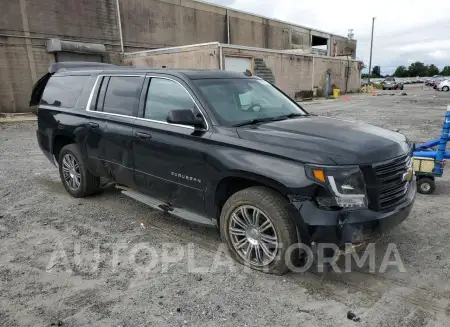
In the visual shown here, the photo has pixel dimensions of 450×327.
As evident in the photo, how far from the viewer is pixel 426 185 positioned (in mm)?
5559

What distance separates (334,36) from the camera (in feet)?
169

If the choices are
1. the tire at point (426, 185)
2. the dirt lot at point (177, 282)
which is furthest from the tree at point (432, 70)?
the dirt lot at point (177, 282)

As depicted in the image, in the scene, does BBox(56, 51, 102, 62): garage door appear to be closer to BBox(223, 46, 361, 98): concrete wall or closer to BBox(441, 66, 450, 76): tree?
BBox(223, 46, 361, 98): concrete wall

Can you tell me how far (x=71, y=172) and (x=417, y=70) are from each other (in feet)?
455

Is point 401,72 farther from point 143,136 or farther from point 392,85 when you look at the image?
point 143,136

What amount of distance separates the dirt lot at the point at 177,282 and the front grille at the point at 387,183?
736mm

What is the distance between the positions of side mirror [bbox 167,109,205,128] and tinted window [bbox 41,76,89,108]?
2.32 meters

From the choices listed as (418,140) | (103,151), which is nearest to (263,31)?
(418,140)

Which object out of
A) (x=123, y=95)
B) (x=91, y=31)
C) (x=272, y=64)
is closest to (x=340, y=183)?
(x=123, y=95)

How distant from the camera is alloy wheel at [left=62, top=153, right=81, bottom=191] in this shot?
549cm

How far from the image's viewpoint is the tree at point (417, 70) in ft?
395

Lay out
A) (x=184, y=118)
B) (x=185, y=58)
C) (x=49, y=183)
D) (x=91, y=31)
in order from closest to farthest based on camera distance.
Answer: (x=184, y=118), (x=49, y=183), (x=185, y=58), (x=91, y=31)

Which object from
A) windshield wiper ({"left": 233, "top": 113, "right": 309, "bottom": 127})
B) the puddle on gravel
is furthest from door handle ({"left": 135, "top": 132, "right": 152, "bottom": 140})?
the puddle on gravel

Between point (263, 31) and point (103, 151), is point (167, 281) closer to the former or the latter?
point (103, 151)
